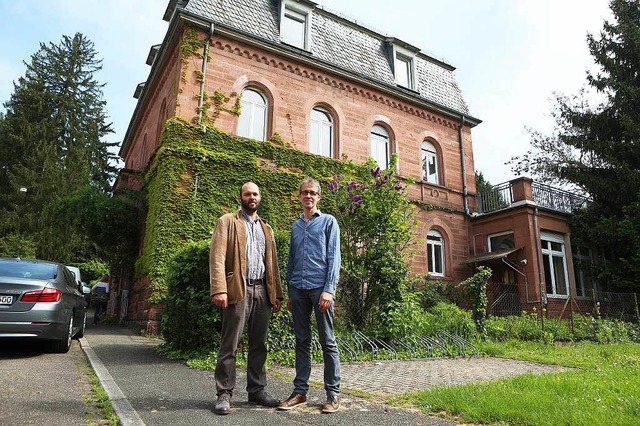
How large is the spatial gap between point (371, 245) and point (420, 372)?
336 cm

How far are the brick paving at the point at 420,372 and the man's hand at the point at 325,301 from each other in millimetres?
1437

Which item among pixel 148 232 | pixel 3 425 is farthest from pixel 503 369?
pixel 148 232

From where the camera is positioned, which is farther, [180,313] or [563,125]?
[563,125]

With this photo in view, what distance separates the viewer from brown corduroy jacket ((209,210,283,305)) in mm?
3846

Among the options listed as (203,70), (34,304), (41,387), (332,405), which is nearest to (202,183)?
(203,70)

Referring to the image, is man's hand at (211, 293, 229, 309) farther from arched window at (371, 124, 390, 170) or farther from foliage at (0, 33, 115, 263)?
foliage at (0, 33, 115, 263)

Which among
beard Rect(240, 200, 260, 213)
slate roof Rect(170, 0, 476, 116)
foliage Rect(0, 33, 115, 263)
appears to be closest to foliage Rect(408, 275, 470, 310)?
slate roof Rect(170, 0, 476, 116)

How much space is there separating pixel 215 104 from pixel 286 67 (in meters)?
3.05

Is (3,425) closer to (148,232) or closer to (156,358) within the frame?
(156,358)

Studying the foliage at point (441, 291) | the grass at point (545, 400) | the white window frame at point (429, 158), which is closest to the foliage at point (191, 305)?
the grass at point (545, 400)

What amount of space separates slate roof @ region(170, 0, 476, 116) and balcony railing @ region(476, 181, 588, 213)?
392 centimetres

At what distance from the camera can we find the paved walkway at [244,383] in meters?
3.52

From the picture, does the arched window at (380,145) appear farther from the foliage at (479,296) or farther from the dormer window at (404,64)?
the foliage at (479,296)

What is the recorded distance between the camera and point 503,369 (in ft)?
21.8
